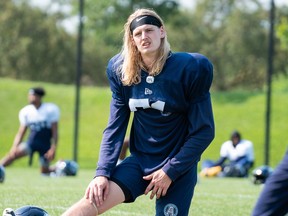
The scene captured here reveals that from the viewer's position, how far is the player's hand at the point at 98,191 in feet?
18.0

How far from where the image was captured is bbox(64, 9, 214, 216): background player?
5.87m

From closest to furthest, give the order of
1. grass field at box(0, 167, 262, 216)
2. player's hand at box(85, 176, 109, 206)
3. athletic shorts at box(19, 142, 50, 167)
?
player's hand at box(85, 176, 109, 206)
grass field at box(0, 167, 262, 216)
athletic shorts at box(19, 142, 50, 167)

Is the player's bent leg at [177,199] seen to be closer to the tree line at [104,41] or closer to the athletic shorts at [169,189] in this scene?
the athletic shorts at [169,189]

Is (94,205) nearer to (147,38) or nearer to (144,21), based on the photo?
(147,38)

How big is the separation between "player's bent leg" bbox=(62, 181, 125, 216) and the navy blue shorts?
1056 millimetres

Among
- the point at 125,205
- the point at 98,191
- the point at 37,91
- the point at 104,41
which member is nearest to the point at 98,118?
the point at 104,41

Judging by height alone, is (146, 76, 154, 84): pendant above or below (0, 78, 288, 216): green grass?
above

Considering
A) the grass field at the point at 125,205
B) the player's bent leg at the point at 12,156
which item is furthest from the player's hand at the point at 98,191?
the player's bent leg at the point at 12,156

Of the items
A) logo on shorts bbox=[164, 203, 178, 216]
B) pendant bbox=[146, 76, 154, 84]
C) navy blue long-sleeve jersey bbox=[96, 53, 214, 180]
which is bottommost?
logo on shorts bbox=[164, 203, 178, 216]

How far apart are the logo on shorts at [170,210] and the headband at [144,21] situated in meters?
1.29

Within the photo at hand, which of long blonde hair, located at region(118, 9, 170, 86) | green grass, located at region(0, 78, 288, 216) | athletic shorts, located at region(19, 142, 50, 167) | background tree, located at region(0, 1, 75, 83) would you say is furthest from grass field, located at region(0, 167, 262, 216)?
background tree, located at region(0, 1, 75, 83)

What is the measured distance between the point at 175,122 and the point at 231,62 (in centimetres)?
5558

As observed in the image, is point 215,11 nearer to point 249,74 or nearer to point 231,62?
point 231,62

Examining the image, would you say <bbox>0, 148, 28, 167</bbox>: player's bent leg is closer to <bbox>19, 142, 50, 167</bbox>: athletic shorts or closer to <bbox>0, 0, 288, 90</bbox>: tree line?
<bbox>19, 142, 50, 167</bbox>: athletic shorts
